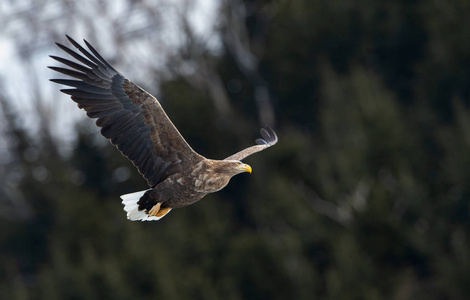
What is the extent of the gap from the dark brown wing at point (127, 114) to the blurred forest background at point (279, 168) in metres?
9.23

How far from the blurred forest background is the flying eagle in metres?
9.16

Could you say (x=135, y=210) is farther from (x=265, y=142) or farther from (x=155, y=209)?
(x=265, y=142)

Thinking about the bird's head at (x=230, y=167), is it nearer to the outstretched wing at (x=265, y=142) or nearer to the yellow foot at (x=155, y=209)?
the yellow foot at (x=155, y=209)

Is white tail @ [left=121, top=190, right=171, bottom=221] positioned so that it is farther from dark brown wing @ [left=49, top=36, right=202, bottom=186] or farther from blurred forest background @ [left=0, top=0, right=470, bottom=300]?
blurred forest background @ [left=0, top=0, right=470, bottom=300]

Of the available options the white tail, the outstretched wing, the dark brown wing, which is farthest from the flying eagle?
the outstretched wing

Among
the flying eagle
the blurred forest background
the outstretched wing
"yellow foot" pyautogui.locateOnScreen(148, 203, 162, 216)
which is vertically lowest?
the blurred forest background

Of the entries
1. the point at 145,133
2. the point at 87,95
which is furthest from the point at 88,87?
the point at 145,133

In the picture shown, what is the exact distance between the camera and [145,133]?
8461 mm

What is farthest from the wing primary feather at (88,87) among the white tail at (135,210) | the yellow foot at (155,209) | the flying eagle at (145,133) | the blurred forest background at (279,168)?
the blurred forest background at (279,168)

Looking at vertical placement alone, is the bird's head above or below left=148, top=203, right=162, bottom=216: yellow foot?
above

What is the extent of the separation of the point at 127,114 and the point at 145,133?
0.75 feet

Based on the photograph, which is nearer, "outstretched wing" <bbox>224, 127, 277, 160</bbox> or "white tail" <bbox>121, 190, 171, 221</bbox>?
"white tail" <bbox>121, 190, 171, 221</bbox>

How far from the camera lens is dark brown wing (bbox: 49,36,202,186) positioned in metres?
8.39

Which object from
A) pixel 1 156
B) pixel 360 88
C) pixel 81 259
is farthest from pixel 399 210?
pixel 1 156
